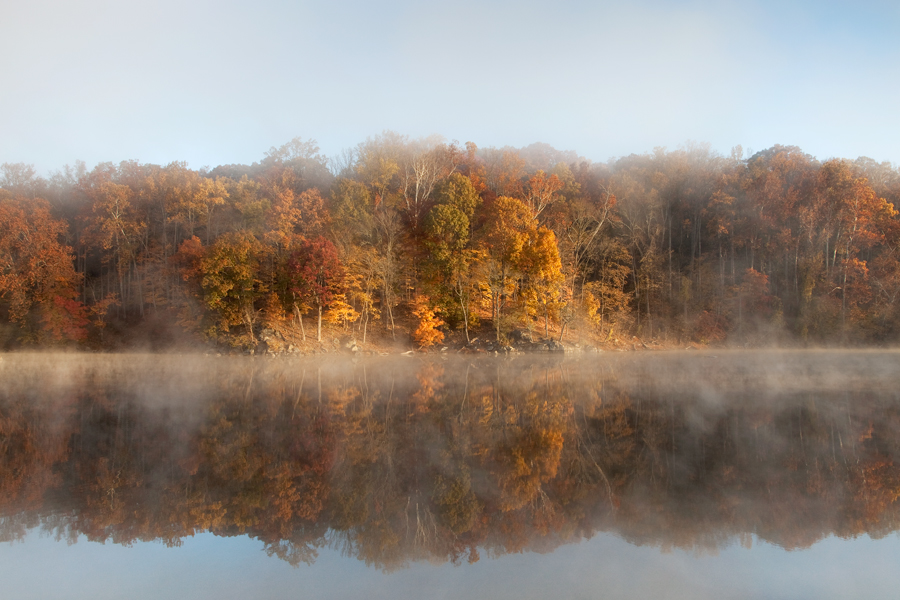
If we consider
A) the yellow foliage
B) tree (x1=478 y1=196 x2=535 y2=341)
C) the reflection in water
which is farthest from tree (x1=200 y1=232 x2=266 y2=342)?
tree (x1=478 y1=196 x2=535 y2=341)

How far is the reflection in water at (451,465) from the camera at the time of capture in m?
6.61

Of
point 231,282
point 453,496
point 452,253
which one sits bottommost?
point 453,496

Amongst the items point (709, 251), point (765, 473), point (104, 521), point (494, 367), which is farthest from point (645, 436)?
point (709, 251)

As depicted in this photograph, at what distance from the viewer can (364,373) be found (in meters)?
23.9

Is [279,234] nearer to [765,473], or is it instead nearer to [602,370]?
[602,370]

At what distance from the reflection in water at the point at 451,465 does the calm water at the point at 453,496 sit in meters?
0.05

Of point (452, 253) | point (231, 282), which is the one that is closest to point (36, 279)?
point (231, 282)

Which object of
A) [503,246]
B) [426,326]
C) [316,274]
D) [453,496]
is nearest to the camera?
[453,496]

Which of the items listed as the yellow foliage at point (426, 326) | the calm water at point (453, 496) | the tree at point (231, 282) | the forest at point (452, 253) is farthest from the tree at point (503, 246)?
the calm water at point (453, 496)

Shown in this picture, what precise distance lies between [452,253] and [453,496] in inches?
1191

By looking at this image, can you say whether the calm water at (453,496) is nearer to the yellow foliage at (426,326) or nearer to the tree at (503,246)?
the yellow foliage at (426,326)

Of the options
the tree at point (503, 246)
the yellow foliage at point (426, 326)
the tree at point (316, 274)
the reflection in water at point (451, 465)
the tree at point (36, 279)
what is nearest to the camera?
the reflection in water at point (451, 465)

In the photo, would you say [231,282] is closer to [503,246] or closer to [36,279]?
[36,279]

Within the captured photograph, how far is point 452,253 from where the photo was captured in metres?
37.1
